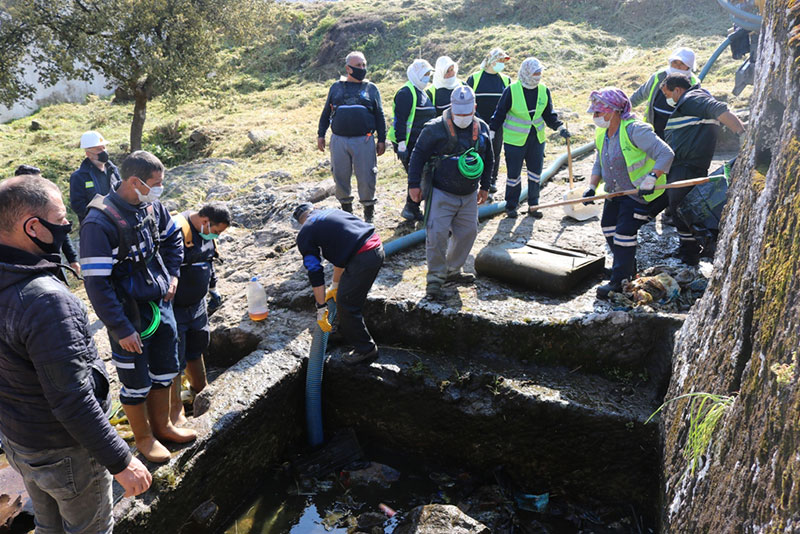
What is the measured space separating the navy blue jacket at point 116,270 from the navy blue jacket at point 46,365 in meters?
0.59

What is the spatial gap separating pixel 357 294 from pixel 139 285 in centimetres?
175

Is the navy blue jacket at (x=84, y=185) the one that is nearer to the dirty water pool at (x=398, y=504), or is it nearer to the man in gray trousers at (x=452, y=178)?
the man in gray trousers at (x=452, y=178)

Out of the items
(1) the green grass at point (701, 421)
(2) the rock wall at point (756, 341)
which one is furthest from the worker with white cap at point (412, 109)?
(1) the green grass at point (701, 421)

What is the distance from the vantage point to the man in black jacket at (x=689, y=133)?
4.60 m

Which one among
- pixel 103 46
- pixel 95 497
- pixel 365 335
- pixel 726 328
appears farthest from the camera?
pixel 103 46

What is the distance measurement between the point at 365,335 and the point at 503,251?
5.15 ft

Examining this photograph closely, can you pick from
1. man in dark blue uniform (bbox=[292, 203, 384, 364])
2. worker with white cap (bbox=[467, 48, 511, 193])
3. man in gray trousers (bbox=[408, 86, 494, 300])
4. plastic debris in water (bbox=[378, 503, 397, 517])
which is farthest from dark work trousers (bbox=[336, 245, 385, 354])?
worker with white cap (bbox=[467, 48, 511, 193])

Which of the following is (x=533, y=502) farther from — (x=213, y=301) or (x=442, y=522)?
(x=213, y=301)

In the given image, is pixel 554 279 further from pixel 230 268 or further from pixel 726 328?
pixel 230 268

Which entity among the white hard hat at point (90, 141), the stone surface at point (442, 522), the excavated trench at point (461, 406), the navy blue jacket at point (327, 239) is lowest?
the stone surface at point (442, 522)

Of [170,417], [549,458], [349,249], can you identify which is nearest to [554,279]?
[549,458]

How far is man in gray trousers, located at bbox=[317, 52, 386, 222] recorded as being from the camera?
6.10 m

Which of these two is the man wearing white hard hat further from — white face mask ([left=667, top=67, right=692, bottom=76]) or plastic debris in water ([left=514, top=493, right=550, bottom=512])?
white face mask ([left=667, top=67, right=692, bottom=76])

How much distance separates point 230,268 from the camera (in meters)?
6.73
